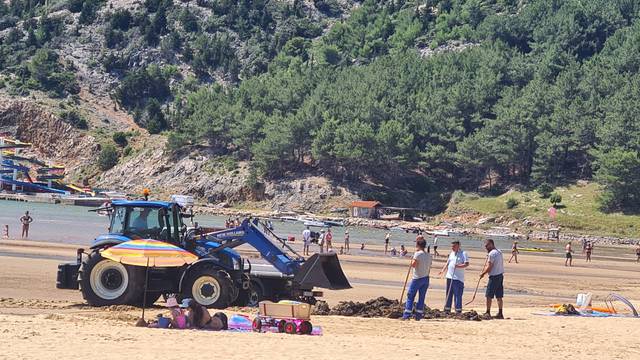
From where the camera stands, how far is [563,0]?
16275cm

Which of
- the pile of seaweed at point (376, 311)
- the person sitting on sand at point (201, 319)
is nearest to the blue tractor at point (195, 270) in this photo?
the pile of seaweed at point (376, 311)

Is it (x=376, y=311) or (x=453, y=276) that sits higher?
(x=453, y=276)

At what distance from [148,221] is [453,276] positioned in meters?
6.71

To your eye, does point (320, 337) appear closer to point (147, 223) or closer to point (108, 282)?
point (147, 223)

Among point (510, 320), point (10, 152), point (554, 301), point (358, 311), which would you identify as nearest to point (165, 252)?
point (358, 311)

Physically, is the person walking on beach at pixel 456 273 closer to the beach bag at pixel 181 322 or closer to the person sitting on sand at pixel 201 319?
the person sitting on sand at pixel 201 319

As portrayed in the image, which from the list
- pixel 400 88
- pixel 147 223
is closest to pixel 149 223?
pixel 147 223

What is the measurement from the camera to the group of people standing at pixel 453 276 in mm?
22344

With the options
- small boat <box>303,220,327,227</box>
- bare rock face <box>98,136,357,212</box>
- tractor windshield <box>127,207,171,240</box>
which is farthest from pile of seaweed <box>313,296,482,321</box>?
bare rock face <box>98,136,357,212</box>

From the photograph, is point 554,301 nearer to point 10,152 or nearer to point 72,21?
point 10,152

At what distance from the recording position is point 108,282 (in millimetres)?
22641

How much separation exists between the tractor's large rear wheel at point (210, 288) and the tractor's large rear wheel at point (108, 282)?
43.0 inches

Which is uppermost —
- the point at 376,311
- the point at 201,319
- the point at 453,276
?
the point at 453,276

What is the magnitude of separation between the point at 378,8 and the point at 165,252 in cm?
17108
